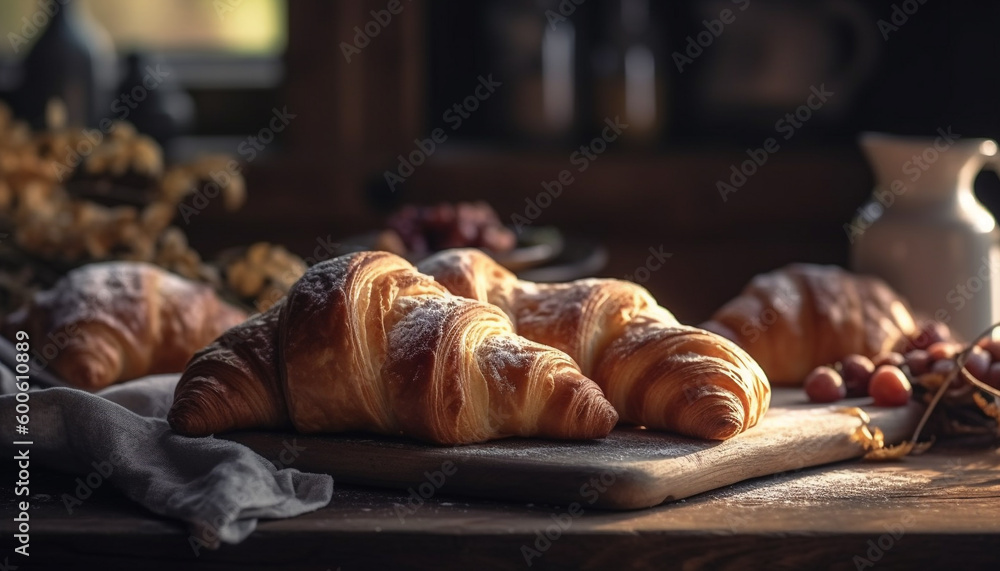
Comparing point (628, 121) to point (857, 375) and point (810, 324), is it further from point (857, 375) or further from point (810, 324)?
point (857, 375)

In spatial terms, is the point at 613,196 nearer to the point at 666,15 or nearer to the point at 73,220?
the point at 666,15

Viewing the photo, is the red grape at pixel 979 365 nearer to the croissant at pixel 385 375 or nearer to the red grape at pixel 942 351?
the red grape at pixel 942 351

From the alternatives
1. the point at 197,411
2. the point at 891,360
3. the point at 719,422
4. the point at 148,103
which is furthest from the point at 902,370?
the point at 148,103

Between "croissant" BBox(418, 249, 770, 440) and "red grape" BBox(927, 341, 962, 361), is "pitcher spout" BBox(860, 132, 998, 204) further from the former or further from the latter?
"croissant" BBox(418, 249, 770, 440)

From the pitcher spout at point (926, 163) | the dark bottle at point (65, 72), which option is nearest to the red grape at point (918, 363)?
the pitcher spout at point (926, 163)

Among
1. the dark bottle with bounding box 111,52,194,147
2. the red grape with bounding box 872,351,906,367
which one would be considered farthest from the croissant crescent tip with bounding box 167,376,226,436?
the dark bottle with bounding box 111,52,194,147

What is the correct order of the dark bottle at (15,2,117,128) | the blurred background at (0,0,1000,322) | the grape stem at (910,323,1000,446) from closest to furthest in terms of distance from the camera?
the grape stem at (910,323,1000,446) → the dark bottle at (15,2,117,128) → the blurred background at (0,0,1000,322)
